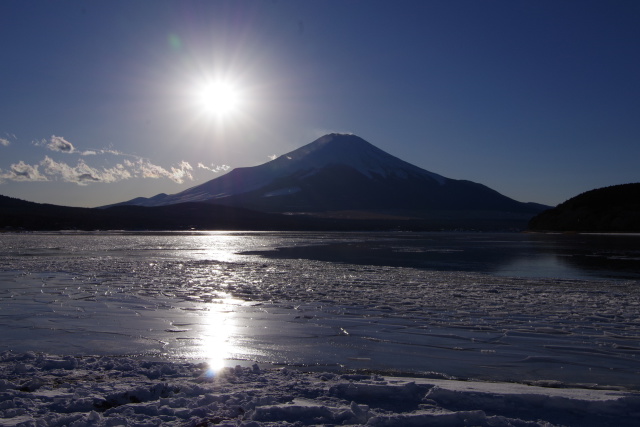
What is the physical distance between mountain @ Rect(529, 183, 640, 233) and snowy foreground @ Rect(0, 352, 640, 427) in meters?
73.3

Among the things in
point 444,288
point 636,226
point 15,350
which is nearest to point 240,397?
point 15,350

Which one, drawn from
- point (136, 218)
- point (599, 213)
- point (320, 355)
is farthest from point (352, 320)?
point (136, 218)

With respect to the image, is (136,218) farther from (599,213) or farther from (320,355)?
(320,355)

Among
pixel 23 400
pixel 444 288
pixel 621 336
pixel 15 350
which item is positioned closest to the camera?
pixel 23 400

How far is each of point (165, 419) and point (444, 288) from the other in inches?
413

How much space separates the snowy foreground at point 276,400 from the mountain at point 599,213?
2887 inches

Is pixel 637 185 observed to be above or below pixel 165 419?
above

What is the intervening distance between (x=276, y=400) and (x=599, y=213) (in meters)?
86.9

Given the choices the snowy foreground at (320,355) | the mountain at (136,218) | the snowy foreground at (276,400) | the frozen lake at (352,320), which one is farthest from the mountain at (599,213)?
the snowy foreground at (276,400)

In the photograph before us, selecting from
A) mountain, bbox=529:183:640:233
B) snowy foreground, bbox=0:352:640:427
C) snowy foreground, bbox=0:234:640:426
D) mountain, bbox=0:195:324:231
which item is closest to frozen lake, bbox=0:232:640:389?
snowy foreground, bbox=0:234:640:426

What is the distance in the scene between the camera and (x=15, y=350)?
746cm

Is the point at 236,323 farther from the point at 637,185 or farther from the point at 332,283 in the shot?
the point at 637,185

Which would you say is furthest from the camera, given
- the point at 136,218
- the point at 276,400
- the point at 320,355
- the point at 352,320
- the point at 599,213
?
the point at 136,218

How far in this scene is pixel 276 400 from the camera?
5.44 meters
